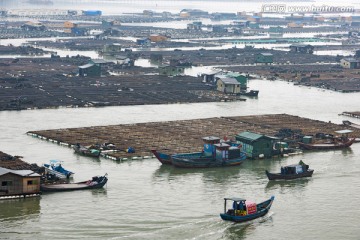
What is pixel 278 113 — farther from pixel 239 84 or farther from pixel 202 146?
pixel 202 146

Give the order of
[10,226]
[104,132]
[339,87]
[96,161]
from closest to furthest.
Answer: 1. [10,226]
2. [96,161]
3. [104,132]
4. [339,87]

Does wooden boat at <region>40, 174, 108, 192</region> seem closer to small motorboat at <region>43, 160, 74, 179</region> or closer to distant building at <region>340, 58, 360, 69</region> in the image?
small motorboat at <region>43, 160, 74, 179</region>

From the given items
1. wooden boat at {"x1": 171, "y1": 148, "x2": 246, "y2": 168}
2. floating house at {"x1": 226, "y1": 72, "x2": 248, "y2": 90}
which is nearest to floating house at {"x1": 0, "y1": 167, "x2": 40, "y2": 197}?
wooden boat at {"x1": 171, "y1": 148, "x2": 246, "y2": 168}

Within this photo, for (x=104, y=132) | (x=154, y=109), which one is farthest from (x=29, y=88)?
(x=104, y=132)

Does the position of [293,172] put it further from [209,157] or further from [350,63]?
[350,63]

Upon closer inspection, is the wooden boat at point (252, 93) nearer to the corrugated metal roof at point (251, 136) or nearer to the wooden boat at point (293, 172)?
the corrugated metal roof at point (251, 136)

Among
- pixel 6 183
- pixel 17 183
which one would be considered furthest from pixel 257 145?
pixel 6 183
